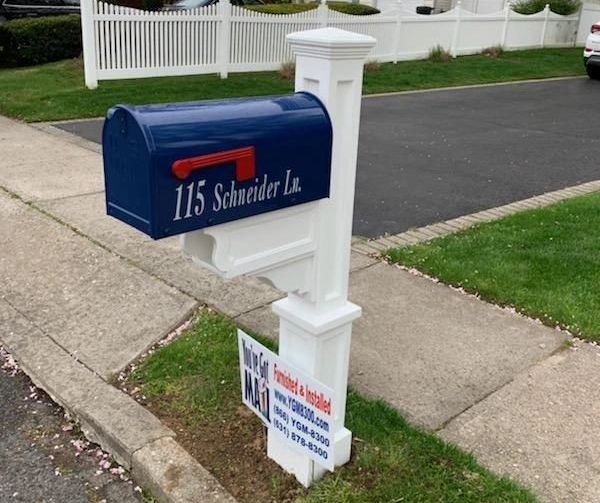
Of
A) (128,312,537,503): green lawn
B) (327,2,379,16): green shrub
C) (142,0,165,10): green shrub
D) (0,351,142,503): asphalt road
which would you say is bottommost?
(0,351,142,503): asphalt road

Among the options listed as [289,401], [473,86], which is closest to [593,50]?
[473,86]

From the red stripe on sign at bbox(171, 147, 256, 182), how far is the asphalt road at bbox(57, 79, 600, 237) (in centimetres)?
356

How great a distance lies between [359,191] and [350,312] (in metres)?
4.23

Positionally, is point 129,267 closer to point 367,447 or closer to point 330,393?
point 367,447

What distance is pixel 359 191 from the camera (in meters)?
6.71

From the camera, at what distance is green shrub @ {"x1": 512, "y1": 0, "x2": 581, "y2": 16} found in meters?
22.4

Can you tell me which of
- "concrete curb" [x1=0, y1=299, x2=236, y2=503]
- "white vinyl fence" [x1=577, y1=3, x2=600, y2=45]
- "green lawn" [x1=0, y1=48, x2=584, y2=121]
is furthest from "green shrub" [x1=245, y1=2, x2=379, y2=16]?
"concrete curb" [x1=0, y1=299, x2=236, y2=503]

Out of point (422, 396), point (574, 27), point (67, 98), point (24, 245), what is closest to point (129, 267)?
point (24, 245)

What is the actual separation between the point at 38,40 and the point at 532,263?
12471mm

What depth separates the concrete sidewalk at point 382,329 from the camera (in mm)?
2982

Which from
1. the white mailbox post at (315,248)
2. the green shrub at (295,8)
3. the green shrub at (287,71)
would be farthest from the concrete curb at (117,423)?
the green shrub at (295,8)

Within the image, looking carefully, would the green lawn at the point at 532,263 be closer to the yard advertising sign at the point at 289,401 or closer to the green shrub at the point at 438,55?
the yard advertising sign at the point at 289,401

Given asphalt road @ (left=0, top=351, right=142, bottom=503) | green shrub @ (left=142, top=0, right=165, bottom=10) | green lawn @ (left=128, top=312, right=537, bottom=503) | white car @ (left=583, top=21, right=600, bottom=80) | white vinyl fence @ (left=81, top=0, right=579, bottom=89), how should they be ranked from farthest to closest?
white car @ (left=583, top=21, right=600, bottom=80) < green shrub @ (left=142, top=0, right=165, bottom=10) < white vinyl fence @ (left=81, top=0, right=579, bottom=89) < asphalt road @ (left=0, top=351, right=142, bottom=503) < green lawn @ (left=128, top=312, right=537, bottom=503)

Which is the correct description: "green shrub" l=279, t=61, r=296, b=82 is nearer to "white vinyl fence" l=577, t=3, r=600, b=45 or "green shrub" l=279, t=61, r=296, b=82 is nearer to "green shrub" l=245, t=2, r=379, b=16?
"green shrub" l=245, t=2, r=379, b=16
